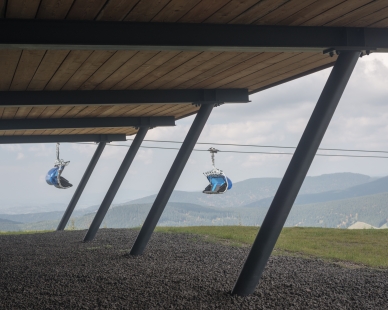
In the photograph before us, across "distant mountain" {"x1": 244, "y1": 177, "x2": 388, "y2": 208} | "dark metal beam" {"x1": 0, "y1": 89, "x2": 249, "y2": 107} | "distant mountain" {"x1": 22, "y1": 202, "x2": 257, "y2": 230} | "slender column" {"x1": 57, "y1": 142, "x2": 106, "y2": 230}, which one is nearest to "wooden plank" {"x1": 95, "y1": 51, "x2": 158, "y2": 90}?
"dark metal beam" {"x1": 0, "y1": 89, "x2": 249, "y2": 107}

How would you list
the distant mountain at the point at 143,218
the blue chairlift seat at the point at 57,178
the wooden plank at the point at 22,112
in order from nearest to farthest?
the wooden plank at the point at 22,112, the blue chairlift seat at the point at 57,178, the distant mountain at the point at 143,218

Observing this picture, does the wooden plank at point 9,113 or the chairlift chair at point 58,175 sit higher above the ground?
the wooden plank at point 9,113

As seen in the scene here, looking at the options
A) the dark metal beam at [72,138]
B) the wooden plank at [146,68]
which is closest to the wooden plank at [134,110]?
the wooden plank at [146,68]

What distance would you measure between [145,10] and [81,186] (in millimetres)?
10466

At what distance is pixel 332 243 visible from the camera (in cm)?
1215

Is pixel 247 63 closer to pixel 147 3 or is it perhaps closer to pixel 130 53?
pixel 130 53

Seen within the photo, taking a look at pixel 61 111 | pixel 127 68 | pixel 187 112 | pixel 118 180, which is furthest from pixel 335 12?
pixel 118 180

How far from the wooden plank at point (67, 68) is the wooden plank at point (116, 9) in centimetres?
112

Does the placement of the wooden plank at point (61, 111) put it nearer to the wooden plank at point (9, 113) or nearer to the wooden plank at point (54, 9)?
the wooden plank at point (9, 113)

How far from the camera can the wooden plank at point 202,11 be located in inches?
163

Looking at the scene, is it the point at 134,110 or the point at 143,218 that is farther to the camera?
the point at 143,218

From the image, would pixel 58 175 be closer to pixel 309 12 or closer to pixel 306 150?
pixel 306 150

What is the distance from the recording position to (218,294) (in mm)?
5613

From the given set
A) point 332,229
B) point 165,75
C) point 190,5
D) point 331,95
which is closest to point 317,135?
point 331,95
